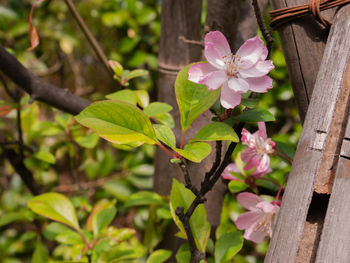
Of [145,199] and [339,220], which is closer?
[339,220]

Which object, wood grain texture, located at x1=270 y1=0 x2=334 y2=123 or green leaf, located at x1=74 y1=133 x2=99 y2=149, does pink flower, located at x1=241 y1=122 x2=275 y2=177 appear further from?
green leaf, located at x1=74 y1=133 x2=99 y2=149

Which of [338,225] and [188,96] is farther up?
[188,96]

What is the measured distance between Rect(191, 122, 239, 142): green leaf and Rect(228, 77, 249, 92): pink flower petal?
6cm

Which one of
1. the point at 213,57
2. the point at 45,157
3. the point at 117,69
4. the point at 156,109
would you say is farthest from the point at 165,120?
the point at 45,157

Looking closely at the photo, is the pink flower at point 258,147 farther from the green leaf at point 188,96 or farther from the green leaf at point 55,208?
the green leaf at point 55,208

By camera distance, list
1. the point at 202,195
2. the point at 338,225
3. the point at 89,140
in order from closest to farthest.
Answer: the point at 338,225, the point at 202,195, the point at 89,140

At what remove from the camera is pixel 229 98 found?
440mm

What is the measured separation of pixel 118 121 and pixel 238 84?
0.16 m

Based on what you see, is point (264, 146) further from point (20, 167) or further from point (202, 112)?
point (20, 167)

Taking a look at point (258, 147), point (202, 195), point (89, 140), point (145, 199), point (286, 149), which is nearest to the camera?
point (202, 195)

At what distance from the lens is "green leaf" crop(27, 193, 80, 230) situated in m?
0.79

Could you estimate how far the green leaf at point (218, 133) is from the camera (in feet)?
1.43

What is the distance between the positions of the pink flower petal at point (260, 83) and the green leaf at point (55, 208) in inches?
21.9

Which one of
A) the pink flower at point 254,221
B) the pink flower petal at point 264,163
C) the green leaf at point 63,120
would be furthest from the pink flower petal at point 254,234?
the green leaf at point 63,120
